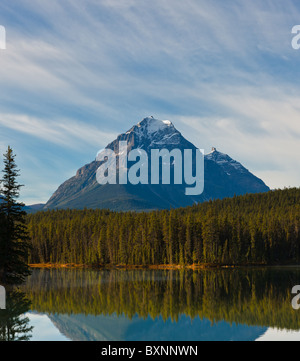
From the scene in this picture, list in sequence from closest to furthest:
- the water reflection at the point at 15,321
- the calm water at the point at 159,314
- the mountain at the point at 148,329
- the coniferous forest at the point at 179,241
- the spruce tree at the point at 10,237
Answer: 1. the water reflection at the point at 15,321
2. the mountain at the point at 148,329
3. the calm water at the point at 159,314
4. the spruce tree at the point at 10,237
5. the coniferous forest at the point at 179,241

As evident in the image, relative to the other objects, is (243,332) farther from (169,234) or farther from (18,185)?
(169,234)

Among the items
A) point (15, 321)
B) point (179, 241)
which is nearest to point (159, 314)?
point (15, 321)

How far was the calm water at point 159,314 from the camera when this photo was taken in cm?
3650

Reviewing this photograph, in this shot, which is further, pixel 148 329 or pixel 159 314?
pixel 159 314

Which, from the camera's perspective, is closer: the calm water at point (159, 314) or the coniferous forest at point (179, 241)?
the calm water at point (159, 314)

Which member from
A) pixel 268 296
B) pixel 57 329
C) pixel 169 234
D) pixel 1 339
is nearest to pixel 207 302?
pixel 268 296

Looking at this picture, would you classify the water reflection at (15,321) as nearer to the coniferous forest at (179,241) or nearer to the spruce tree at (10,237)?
the spruce tree at (10,237)

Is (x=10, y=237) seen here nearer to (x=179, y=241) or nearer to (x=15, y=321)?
(x=15, y=321)

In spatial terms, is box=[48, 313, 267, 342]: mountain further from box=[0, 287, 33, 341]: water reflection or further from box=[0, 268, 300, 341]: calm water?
box=[0, 287, 33, 341]: water reflection

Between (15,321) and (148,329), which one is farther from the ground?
(15,321)

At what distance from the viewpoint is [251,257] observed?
14862 centimetres

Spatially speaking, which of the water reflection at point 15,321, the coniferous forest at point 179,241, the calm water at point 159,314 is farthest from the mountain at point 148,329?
the coniferous forest at point 179,241

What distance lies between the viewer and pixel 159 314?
4597 cm
